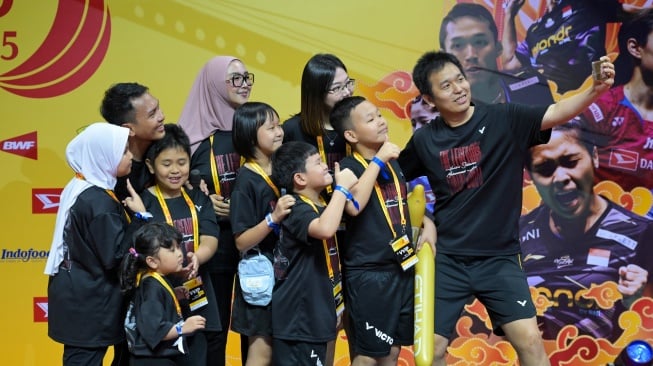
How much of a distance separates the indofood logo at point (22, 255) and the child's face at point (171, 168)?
1721 mm

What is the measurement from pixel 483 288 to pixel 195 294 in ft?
4.03

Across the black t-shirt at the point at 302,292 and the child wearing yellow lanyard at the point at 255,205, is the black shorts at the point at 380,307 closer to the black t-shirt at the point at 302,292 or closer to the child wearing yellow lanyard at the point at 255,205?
the black t-shirt at the point at 302,292

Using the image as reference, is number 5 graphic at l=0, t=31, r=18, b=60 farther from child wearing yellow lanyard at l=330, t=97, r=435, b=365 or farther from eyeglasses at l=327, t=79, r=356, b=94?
child wearing yellow lanyard at l=330, t=97, r=435, b=365

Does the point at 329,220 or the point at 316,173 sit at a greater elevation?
the point at 316,173

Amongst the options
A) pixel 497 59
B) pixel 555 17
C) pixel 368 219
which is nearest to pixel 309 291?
pixel 368 219

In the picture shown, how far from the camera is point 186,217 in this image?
3.60 m

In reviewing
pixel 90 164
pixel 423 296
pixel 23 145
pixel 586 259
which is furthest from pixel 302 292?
pixel 23 145

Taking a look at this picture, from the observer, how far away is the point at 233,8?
4.92 meters

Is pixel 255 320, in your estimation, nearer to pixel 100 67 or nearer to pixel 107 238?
pixel 107 238

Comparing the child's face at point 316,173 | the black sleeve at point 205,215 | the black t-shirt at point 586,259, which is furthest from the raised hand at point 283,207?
the black t-shirt at point 586,259

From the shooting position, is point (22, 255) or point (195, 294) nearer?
point (195, 294)

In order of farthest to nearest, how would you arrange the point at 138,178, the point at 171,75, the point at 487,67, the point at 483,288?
the point at 171,75 < the point at 487,67 < the point at 138,178 < the point at 483,288

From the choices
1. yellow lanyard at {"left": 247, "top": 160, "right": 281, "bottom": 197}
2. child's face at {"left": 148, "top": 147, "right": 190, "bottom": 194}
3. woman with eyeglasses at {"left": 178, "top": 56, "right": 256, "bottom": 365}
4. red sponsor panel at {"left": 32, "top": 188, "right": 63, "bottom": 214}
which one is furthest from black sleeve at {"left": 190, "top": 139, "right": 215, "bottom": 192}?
red sponsor panel at {"left": 32, "top": 188, "right": 63, "bottom": 214}

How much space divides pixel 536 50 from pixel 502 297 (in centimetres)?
185
